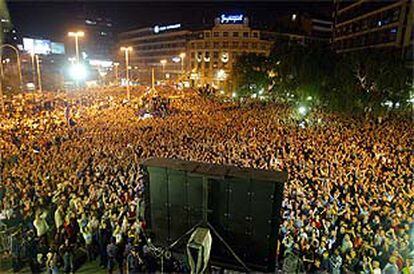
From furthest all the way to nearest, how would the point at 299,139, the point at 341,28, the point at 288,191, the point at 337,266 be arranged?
the point at 341,28
the point at 299,139
the point at 288,191
the point at 337,266

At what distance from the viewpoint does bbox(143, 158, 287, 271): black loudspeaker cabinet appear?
6020mm

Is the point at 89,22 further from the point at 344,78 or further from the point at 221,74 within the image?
the point at 344,78

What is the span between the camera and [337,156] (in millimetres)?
15617

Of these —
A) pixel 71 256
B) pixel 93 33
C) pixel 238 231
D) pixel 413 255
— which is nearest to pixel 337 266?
pixel 413 255

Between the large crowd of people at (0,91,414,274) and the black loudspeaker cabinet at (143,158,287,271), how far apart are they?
6.81 feet

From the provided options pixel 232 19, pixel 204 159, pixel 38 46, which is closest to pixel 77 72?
pixel 204 159

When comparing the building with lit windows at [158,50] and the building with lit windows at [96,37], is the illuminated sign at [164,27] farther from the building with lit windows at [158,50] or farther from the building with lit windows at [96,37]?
the building with lit windows at [96,37]

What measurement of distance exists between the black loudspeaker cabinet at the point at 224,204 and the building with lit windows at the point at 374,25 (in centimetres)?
4664

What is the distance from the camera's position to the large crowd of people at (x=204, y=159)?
27.8 feet

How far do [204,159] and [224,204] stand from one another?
907cm

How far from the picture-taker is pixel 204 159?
15305 mm

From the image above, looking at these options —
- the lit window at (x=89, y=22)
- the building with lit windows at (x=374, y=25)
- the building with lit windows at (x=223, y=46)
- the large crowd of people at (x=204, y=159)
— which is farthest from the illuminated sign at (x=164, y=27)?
the large crowd of people at (x=204, y=159)

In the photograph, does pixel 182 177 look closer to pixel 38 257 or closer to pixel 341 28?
pixel 38 257

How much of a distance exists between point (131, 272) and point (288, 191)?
18.9 feet
